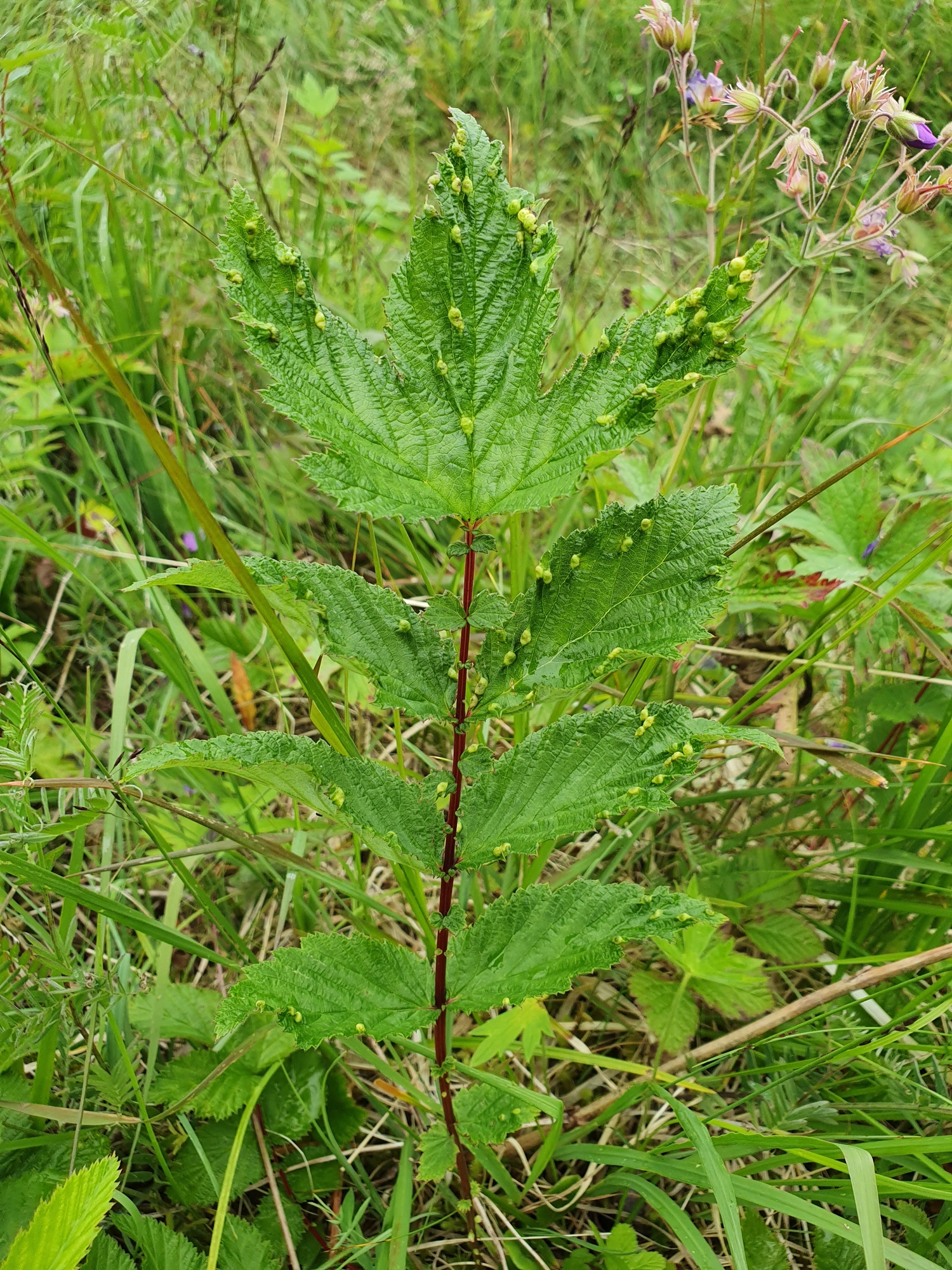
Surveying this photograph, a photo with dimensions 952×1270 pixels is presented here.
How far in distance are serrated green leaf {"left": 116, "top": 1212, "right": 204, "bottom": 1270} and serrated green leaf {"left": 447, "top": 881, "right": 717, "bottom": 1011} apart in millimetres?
538

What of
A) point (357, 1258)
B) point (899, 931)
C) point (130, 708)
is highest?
point (130, 708)

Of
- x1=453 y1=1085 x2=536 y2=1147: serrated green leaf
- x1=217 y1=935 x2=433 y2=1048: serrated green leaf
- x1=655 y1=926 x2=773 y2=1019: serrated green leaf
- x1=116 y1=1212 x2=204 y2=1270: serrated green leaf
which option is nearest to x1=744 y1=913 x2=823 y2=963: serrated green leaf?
x1=655 y1=926 x2=773 y2=1019: serrated green leaf

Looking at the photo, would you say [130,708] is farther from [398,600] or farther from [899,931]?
[899,931]

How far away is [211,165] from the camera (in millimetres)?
2545

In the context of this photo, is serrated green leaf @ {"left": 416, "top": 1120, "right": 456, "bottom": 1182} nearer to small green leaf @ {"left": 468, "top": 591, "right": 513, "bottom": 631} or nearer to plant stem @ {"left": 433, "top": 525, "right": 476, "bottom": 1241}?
plant stem @ {"left": 433, "top": 525, "right": 476, "bottom": 1241}

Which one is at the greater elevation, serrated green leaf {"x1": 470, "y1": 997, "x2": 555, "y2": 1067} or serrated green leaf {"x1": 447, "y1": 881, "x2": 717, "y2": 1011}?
serrated green leaf {"x1": 447, "y1": 881, "x2": 717, "y2": 1011}

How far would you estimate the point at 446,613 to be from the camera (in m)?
1.04

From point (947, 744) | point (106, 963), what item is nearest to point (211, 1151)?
point (106, 963)

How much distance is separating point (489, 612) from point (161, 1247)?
100 centimetres

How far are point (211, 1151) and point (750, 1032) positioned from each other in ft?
2.90

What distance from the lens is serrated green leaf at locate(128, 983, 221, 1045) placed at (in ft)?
4.71

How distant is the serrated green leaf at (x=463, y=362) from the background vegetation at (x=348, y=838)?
4.1 inches

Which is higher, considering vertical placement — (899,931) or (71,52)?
(71,52)

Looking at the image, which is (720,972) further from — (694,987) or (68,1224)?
(68,1224)
